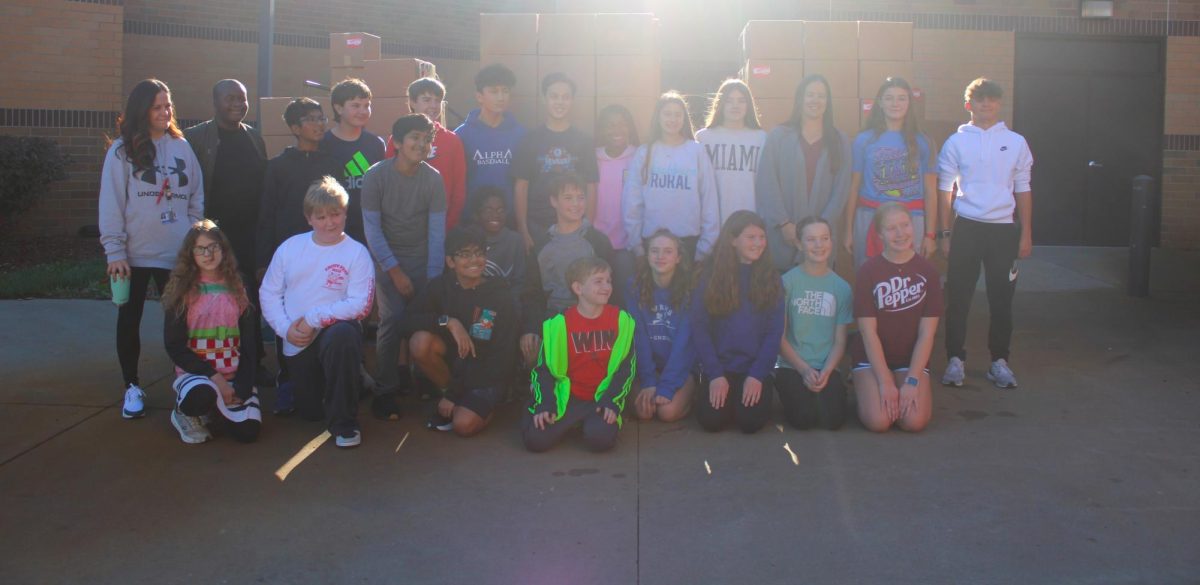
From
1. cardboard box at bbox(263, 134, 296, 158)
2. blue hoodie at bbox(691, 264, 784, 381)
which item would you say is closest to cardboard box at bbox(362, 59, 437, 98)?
cardboard box at bbox(263, 134, 296, 158)

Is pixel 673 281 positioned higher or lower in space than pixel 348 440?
higher

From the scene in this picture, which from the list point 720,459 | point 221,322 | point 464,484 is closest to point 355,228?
point 221,322

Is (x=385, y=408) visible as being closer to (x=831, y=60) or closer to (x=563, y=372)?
(x=563, y=372)

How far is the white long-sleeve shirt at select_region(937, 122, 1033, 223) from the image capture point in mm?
5973

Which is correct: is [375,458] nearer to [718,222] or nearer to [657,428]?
[657,428]

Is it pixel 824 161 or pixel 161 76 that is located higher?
pixel 161 76

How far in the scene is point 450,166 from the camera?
5977 millimetres

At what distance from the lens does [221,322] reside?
5117 mm

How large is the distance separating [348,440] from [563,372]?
3.49 ft

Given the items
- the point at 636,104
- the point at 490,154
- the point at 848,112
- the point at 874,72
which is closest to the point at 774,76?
the point at 848,112

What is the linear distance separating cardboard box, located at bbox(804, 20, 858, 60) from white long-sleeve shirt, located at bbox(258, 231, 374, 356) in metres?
3.64

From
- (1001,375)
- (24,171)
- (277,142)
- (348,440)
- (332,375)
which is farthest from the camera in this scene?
(24,171)

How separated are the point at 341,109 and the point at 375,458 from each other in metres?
2.17

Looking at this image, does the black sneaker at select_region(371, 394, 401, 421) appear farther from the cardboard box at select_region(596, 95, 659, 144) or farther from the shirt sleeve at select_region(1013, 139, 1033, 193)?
the shirt sleeve at select_region(1013, 139, 1033, 193)
